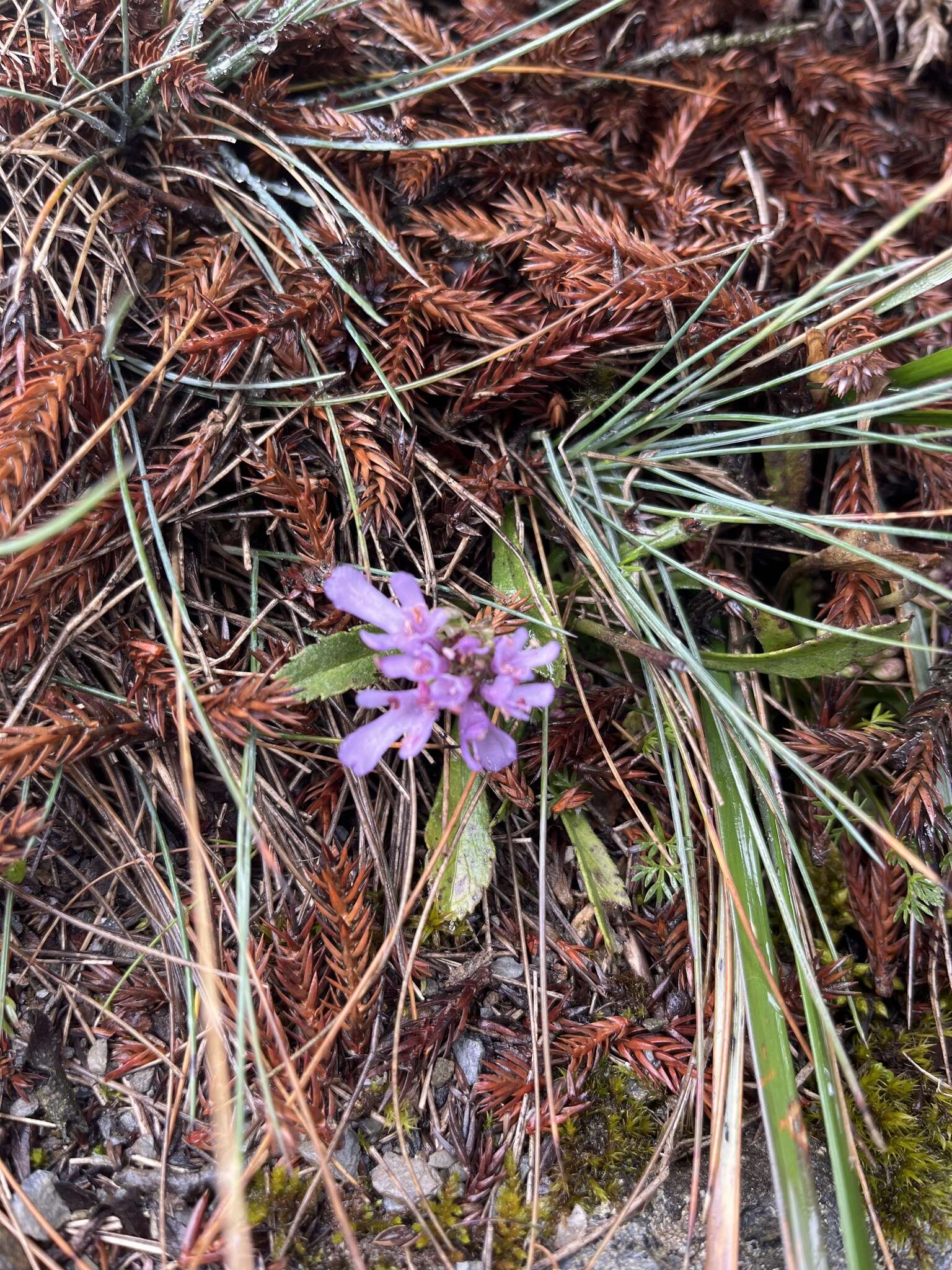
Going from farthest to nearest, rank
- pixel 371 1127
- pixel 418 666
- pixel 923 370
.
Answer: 1. pixel 923 370
2. pixel 371 1127
3. pixel 418 666

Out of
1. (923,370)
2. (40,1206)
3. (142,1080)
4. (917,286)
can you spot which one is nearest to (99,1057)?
(142,1080)

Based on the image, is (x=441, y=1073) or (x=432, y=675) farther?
(x=441, y=1073)

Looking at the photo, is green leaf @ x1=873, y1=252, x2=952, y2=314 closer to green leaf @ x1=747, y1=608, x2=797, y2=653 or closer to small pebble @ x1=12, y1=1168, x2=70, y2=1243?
green leaf @ x1=747, y1=608, x2=797, y2=653

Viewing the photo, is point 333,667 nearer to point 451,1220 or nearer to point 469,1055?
point 469,1055

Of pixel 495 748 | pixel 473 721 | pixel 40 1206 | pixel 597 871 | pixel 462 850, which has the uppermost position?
pixel 473 721

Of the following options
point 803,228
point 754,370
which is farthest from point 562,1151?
point 803,228

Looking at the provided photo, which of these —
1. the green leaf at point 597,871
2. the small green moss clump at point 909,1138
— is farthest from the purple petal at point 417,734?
the small green moss clump at point 909,1138

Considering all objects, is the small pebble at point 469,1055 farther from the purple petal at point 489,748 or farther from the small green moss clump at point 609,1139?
the purple petal at point 489,748
